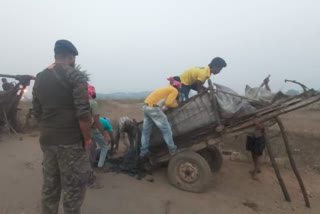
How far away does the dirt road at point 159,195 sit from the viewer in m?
4.42

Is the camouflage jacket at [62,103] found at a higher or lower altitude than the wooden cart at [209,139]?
higher

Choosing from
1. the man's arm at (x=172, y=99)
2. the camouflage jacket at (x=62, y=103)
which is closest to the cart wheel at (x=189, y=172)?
the man's arm at (x=172, y=99)

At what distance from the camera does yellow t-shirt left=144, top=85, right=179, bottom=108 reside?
5.33 meters

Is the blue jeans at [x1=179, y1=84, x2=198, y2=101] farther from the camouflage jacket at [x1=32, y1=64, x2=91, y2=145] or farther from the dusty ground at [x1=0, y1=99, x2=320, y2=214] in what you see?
the camouflage jacket at [x1=32, y1=64, x2=91, y2=145]

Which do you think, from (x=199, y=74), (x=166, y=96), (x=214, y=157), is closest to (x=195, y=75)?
(x=199, y=74)

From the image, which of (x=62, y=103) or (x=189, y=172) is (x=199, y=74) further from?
(x=62, y=103)

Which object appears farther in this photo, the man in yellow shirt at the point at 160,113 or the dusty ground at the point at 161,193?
the man in yellow shirt at the point at 160,113

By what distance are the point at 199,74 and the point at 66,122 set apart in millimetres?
3412

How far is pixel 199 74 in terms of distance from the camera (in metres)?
5.77

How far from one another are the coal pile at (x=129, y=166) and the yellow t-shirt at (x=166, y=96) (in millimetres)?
1303

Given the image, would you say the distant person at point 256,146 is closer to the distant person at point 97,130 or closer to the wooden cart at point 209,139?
the wooden cart at point 209,139

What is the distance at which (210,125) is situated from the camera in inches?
205

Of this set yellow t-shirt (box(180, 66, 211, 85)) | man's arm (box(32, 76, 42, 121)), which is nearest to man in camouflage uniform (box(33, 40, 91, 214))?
man's arm (box(32, 76, 42, 121))

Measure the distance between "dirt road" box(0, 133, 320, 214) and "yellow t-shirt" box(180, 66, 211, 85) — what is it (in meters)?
2.07
